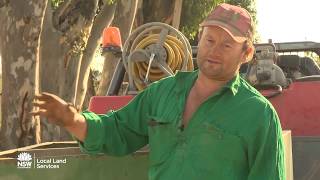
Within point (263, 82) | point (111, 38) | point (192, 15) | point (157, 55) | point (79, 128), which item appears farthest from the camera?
point (192, 15)

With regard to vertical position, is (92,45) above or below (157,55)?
above

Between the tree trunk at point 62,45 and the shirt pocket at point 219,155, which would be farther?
the tree trunk at point 62,45

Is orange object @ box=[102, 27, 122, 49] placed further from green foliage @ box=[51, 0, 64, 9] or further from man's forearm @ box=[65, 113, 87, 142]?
green foliage @ box=[51, 0, 64, 9]

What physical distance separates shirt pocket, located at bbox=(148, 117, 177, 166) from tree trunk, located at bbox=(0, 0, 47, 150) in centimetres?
602

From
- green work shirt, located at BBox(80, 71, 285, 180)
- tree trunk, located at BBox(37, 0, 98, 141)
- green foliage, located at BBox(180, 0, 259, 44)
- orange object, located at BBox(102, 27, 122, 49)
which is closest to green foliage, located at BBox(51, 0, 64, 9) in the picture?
tree trunk, located at BBox(37, 0, 98, 141)

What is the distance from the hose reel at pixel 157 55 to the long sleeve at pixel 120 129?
1.50 m

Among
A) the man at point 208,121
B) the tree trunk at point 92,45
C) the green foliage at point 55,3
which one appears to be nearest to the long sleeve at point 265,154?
the man at point 208,121

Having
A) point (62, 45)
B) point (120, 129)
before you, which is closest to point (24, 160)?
point (120, 129)

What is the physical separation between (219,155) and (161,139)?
29cm

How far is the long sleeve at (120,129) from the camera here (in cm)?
272

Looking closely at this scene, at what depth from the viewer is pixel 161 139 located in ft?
8.73

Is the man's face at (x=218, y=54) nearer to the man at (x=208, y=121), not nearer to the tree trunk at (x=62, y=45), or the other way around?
the man at (x=208, y=121)

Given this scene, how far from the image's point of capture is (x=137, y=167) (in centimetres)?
287

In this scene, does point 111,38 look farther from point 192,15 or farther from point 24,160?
point 192,15
